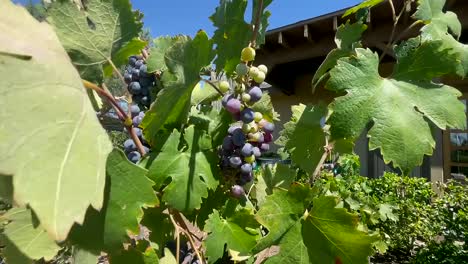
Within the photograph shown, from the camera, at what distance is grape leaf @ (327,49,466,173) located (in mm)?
924

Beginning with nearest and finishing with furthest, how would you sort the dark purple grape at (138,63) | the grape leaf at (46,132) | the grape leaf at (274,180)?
the grape leaf at (46,132)
the dark purple grape at (138,63)
the grape leaf at (274,180)

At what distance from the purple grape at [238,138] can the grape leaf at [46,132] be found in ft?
1.25

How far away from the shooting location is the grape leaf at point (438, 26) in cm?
107

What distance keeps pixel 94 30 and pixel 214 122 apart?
0.30m

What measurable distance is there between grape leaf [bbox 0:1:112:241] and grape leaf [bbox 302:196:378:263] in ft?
1.69

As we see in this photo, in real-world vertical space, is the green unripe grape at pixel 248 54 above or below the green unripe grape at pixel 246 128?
above

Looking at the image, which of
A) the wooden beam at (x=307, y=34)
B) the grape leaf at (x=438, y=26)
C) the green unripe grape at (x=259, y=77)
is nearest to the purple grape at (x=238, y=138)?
the green unripe grape at (x=259, y=77)

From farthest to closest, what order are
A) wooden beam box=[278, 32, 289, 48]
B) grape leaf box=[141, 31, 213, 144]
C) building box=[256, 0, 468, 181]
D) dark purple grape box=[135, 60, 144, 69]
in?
wooden beam box=[278, 32, 289, 48], building box=[256, 0, 468, 181], dark purple grape box=[135, 60, 144, 69], grape leaf box=[141, 31, 213, 144]

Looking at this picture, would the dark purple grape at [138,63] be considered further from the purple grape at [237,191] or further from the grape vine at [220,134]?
the purple grape at [237,191]

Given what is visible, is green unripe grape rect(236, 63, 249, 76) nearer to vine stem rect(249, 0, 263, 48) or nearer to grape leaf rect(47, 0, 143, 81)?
vine stem rect(249, 0, 263, 48)

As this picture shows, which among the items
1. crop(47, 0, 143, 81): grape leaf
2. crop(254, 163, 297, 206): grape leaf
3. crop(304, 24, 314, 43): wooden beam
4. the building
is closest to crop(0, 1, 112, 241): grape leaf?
crop(47, 0, 143, 81): grape leaf

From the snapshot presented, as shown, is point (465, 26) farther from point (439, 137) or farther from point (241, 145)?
point (241, 145)

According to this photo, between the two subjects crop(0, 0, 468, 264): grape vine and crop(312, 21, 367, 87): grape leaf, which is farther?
crop(312, 21, 367, 87): grape leaf

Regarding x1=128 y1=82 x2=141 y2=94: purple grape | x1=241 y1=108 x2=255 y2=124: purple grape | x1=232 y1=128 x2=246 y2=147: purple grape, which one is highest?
x1=128 y1=82 x2=141 y2=94: purple grape
